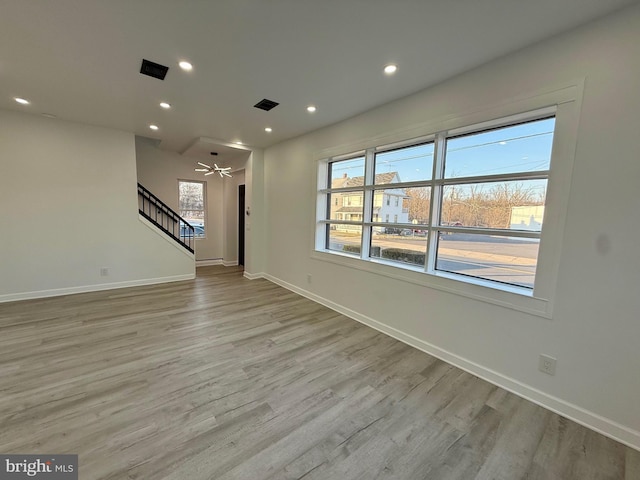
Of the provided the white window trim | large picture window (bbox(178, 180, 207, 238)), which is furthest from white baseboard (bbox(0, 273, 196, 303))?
the white window trim

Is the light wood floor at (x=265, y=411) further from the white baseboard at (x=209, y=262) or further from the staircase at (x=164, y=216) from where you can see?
the white baseboard at (x=209, y=262)

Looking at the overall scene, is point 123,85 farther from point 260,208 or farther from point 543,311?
point 543,311

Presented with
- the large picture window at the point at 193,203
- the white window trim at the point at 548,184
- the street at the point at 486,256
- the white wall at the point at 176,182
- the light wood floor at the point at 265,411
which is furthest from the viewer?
the large picture window at the point at 193,203

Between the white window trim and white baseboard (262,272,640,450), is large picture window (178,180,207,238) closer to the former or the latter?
white baseboard (262,272,640,450)

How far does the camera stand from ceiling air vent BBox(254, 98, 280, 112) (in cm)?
317

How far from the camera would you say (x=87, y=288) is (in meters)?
4.51

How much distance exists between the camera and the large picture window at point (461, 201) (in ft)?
7.21

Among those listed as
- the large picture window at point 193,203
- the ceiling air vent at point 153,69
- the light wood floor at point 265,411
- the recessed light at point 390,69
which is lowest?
the light wood floor at point 265,411

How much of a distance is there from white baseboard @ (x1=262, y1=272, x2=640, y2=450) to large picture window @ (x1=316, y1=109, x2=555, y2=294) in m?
0.79

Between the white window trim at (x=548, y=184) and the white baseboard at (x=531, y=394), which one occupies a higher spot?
the white window trim at (x=548, y=184)

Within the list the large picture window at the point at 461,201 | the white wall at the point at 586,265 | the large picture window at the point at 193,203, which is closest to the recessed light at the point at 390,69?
the white wall at the point at 586,265

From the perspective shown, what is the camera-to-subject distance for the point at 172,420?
181cm

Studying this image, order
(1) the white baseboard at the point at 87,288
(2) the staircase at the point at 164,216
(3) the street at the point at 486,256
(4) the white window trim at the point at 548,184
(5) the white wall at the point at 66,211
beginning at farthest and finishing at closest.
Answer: (2) the staircase at the point at 164,216 → (1) the white baseboard at the point at 87,288 → (5) the white wall at the point at 66,211 → (3) the street at the point at 486,256 → (4) the white window trim at the point at 548,184

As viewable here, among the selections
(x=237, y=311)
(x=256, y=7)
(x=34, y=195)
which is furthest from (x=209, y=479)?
(x=34, y=195)
